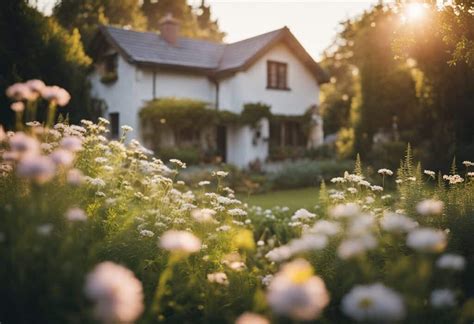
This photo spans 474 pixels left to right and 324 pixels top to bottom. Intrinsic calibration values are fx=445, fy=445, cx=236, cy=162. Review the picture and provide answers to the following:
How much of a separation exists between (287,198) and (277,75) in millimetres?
10226

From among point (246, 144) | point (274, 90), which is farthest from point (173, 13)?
point (246, 144)

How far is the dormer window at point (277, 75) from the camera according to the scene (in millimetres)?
Result: 21984

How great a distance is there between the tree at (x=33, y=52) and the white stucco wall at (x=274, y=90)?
9.24 metres

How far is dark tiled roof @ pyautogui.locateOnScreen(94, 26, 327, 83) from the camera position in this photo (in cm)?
2011

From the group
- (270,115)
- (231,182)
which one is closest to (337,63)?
(270,115)

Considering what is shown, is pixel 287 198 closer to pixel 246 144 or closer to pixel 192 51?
pixel 246 144

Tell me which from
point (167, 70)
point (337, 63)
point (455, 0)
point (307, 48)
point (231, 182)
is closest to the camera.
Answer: point (455, 0)

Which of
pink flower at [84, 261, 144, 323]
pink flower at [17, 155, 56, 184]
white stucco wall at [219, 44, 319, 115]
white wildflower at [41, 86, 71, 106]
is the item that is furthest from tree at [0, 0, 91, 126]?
pink flower at [84, 261, 144, 323]

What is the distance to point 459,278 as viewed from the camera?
13.0 feet

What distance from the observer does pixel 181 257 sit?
10.5ft

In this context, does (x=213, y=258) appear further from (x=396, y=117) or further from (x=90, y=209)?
(x=396, y=117)

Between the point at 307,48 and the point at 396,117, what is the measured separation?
625cm

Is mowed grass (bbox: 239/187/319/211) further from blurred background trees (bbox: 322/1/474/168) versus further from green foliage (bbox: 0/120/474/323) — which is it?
green foliage (bbox: 0/120/474/323)

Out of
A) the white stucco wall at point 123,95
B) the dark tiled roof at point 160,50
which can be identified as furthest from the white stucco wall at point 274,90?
the white stucco wall at point 123,95
